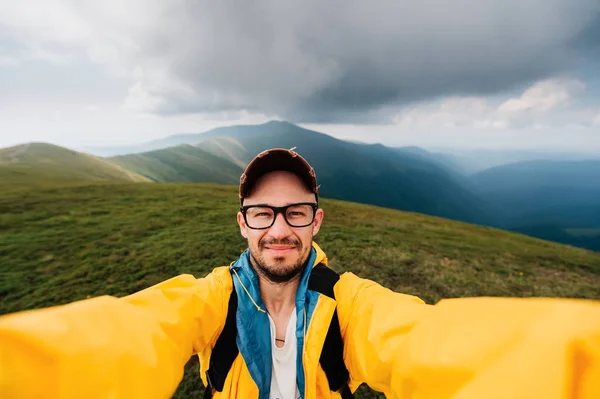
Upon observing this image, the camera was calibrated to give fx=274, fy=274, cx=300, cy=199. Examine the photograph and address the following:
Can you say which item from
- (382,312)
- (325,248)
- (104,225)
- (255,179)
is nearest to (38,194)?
(104,225)

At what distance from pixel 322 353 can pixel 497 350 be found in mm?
1823

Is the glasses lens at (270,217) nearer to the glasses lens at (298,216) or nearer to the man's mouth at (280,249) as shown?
the glasses lens at (298,216)

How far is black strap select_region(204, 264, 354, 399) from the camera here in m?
2.74

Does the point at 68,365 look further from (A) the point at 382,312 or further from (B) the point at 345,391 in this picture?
(B) the point at 345,391

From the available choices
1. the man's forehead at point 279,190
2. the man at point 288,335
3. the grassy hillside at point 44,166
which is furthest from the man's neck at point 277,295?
the grassy hillside at point 44,166

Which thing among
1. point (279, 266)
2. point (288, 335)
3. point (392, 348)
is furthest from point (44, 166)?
point (392, 348)

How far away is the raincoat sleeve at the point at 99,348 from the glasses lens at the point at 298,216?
4.48 feet

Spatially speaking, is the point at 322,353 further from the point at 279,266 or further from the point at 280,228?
the point at 280,228

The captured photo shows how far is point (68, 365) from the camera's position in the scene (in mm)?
1357

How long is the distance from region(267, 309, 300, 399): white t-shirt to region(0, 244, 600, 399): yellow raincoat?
842mm

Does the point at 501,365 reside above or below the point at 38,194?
above

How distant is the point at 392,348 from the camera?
199 cm

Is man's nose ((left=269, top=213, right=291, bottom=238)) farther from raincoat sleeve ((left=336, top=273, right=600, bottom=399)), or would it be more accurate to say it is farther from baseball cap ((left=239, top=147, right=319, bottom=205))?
raincoat sleeve ((left=336, top=273, right=600, bottom=399))

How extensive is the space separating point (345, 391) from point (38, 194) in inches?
1380
